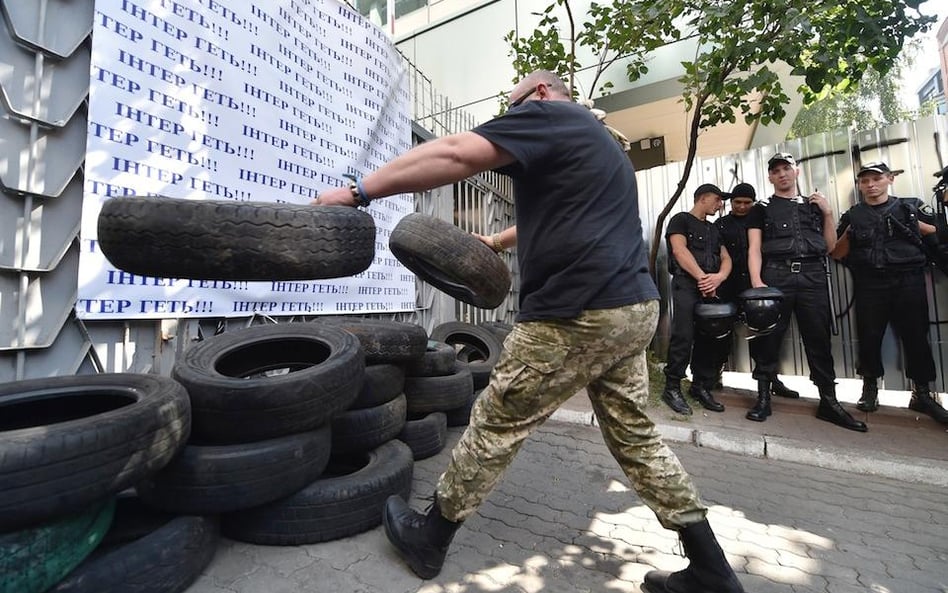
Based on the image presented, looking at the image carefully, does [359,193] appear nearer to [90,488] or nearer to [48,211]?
[90,488]

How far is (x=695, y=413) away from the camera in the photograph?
14.0 feet

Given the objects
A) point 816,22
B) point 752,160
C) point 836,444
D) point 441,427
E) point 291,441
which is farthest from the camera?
point 752,160

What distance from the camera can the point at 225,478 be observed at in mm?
1842

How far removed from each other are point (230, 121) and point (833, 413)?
5.67 m

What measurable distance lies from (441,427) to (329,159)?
2.68 m

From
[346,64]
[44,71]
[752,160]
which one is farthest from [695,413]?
[44,71]

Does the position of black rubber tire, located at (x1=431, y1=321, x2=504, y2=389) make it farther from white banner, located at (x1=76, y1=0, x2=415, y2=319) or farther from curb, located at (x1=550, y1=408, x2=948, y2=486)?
curb, located at (x1=550, y1=408, x2=948, y2=486)

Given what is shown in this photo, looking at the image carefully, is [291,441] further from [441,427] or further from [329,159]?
[329,159]

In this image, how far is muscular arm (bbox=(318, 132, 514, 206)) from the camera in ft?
5.05

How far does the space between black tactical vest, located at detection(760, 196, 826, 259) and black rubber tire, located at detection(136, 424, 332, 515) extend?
14.8 feet

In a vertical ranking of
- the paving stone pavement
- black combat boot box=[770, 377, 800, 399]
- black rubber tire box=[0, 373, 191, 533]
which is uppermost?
black rubber tire box=[0, 373, 191, 533]

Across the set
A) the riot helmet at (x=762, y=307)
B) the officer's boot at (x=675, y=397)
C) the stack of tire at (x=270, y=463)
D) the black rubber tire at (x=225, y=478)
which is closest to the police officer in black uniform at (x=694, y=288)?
the officer's boot at (x=675, y=397)

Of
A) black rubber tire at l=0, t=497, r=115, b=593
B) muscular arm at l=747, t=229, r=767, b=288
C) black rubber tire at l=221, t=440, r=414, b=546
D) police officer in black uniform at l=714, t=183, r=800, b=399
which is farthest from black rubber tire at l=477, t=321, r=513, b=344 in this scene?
black rubber tire at l=0, t=497, r=115, b=593

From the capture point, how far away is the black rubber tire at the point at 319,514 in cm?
201
